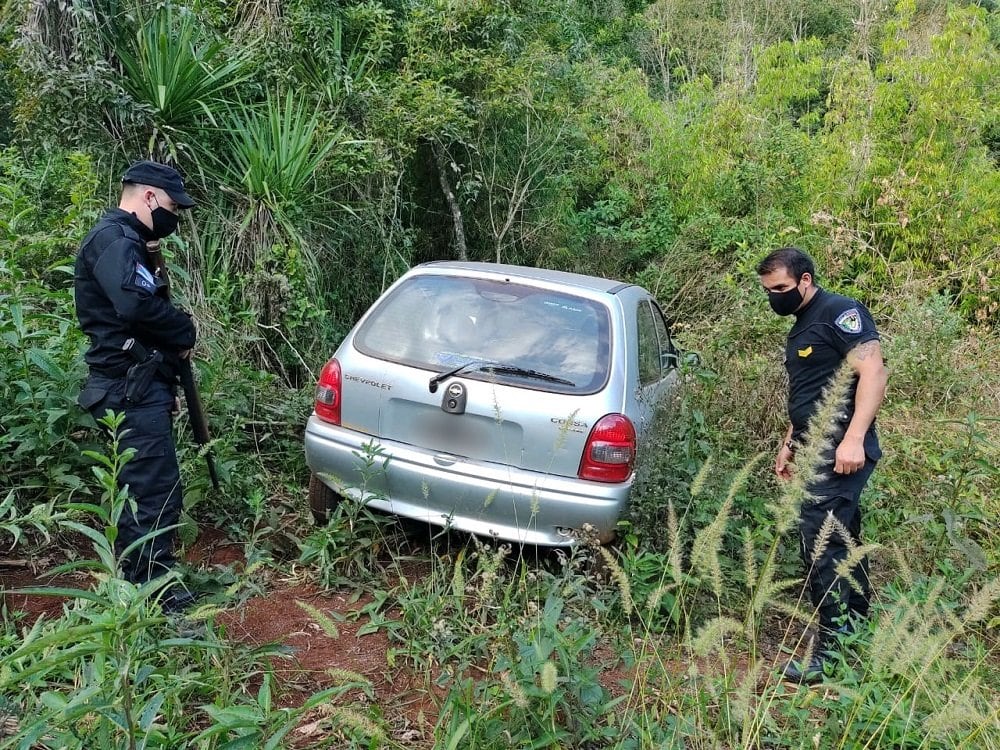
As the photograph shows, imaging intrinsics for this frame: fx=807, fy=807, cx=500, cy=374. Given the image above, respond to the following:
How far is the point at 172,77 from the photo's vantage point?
6.04 meters

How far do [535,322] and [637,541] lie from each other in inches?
46.4

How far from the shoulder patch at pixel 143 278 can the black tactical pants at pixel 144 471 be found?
1.31 ft

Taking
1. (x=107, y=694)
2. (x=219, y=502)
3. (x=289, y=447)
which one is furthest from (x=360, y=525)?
(x=107, y=694)

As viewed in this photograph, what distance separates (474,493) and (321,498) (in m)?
0.96

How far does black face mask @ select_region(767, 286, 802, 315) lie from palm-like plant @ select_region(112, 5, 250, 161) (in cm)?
451

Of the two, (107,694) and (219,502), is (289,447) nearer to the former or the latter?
(219,502)

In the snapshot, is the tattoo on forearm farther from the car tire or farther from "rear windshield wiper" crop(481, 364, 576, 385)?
the car tire

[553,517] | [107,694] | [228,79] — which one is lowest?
[553,517]

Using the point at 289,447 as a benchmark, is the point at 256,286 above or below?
above

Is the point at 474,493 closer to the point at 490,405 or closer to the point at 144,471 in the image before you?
the point at 490,405

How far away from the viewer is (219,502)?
432 cm

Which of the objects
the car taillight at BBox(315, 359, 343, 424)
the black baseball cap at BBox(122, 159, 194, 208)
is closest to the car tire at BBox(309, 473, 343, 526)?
the car taillight at BBox(315, 359, 343, 424)

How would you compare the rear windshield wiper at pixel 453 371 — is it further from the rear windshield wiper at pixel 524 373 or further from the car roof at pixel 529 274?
the car roof at pixel 529 274

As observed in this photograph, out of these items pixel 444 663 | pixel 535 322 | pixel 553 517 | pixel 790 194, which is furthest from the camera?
pixel 790 194
